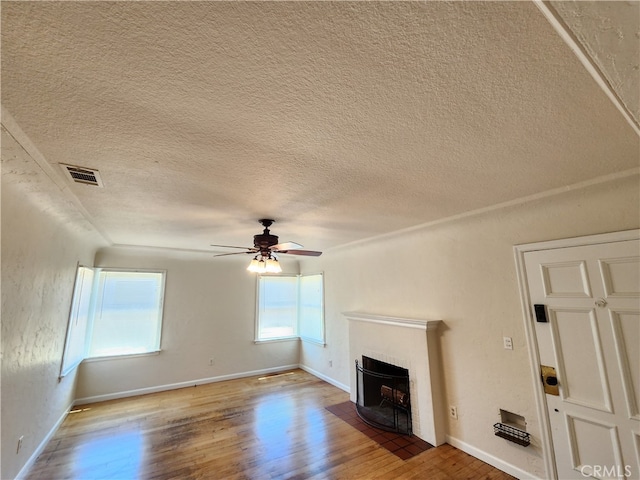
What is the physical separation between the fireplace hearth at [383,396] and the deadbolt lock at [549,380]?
1.46 meters

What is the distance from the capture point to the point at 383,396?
4023mm

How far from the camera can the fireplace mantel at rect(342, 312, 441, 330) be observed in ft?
10.9

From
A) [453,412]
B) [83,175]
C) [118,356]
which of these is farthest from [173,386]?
[453,412]

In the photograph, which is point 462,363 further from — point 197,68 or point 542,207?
point 197,68

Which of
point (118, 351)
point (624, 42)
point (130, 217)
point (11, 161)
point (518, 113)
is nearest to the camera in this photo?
point (624, 42)

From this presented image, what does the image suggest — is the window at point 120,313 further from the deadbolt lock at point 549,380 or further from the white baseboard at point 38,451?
the deadbolt lock at point 549,380

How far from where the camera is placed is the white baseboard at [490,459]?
2561mm

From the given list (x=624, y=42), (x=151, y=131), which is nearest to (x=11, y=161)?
(x=151, y=131)

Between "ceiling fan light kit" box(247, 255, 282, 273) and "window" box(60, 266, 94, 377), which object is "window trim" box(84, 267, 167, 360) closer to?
"window" box(60, 266, 94, 377)

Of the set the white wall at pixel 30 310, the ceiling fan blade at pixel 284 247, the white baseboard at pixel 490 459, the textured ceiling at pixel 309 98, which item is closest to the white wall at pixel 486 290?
the white baseboard at pixel 490 459

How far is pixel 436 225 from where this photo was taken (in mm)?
3383

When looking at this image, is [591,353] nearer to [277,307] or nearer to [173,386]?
[277,307]

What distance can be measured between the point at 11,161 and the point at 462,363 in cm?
416

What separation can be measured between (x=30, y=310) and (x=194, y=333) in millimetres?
3069
